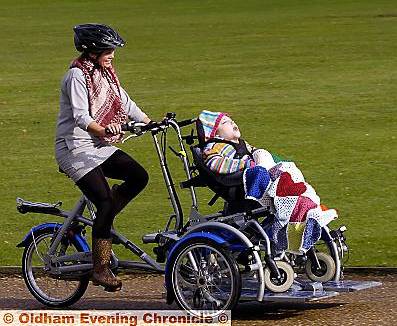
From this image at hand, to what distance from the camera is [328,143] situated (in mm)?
18406

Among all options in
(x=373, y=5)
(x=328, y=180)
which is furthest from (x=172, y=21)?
(x=328, y=180)

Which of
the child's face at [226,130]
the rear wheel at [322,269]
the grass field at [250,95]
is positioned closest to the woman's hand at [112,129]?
the child's face at [226,130]

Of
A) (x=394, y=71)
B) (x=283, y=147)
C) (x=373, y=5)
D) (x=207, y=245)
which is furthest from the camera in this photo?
(x=373, y=5)

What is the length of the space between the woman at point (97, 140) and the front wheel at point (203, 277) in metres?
0.53

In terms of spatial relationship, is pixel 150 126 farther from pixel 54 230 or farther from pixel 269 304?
pixel 269 304

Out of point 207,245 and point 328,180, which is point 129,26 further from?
point 207,245

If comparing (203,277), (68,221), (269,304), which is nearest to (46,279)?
(68,221)

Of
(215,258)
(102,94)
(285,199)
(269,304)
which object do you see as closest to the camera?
(215,258)

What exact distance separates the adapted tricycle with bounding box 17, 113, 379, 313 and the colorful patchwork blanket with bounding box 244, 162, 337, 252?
82 millimetres

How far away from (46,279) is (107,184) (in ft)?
3.40

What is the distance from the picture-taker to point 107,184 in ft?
30.6

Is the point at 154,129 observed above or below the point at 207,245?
above

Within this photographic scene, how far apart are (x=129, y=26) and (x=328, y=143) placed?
85.4ft

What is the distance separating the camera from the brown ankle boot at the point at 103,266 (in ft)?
30.7
